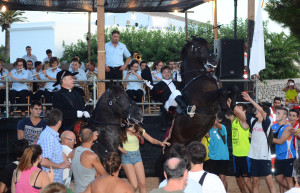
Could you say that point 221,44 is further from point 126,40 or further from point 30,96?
point 126,40

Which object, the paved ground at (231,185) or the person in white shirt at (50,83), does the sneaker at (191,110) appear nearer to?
the paved ground at (231,185)

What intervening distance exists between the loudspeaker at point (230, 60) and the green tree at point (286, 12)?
1.19 meters

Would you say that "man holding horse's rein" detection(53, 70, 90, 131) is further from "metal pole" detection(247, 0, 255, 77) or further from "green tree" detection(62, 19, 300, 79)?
"green tree" detection(62, 19, 300, 79)

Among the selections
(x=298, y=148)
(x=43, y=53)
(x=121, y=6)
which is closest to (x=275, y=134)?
(x=298, y=148)

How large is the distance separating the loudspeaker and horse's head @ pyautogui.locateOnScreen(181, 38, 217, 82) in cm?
352

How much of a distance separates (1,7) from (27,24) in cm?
3034

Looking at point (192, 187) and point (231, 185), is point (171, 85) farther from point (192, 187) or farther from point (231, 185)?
point (231, 185)

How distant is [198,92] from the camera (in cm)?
872

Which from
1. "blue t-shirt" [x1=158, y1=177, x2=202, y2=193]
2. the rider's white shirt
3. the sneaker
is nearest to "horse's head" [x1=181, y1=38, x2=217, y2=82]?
the rider's white shirt

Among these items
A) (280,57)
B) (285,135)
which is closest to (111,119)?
(285,135)

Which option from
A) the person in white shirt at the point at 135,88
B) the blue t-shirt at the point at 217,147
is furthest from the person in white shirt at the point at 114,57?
the blue t-shirt at the point at 217,147

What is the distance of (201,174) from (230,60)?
7.56m

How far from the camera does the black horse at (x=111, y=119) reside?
312 inches

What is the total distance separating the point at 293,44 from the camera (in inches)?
1385
